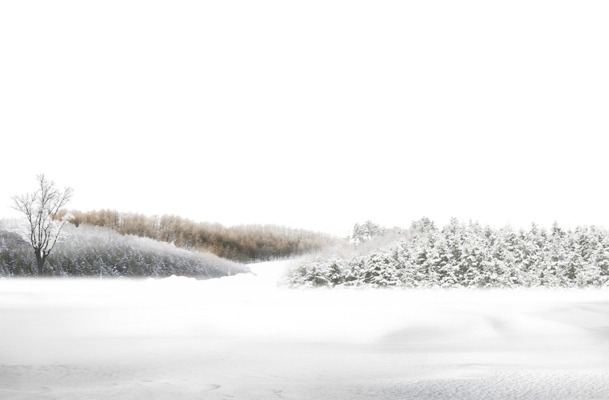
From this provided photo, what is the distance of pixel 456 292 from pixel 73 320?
76.7 ft

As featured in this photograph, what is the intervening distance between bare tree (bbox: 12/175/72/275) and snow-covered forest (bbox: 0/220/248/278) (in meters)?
0.86

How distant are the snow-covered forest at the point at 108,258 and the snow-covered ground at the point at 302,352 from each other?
90.3ft

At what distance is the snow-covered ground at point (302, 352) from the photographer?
8688 millimetres

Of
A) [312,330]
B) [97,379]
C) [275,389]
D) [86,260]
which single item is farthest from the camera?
[86,260]

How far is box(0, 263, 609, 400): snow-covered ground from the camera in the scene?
8.69 m

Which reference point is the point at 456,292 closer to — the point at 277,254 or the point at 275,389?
the point at 277,254

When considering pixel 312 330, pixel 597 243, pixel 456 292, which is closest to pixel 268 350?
pixel 312 330

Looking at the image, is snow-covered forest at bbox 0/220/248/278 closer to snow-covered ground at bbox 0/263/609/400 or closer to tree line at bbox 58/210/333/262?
tree line at bbox 58/210/333/262

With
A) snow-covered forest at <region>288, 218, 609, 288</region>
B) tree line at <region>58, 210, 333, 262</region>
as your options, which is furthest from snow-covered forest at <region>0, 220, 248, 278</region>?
snow-covered forest at <region>288, 218, 609, 288</region>

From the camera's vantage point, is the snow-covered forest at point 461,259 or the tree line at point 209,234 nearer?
the snow-covered forest at point 461,259

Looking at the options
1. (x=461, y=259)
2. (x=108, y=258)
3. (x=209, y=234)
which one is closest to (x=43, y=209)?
(x=108, y=258)

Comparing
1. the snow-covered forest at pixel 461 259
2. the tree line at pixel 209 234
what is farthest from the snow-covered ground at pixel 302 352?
the tree line at pixel 209 234

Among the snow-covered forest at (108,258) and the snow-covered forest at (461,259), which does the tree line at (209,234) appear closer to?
the snow-covered forest at (108,258)

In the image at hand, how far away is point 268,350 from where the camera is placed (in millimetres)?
12547
